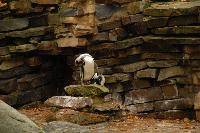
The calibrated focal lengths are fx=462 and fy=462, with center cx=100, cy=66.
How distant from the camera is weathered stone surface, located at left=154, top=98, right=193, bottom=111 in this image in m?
13.2

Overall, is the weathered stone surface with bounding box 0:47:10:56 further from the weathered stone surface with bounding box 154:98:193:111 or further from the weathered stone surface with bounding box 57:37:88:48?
the weathered stone surface with bounding box 154:98:193:111

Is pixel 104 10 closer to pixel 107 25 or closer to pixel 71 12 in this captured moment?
pixel 107 25

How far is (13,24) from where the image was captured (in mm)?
13453

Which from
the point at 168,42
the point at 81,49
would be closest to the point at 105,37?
the point at 81,49

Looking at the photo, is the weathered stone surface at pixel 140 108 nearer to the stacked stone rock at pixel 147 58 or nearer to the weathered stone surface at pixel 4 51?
the stacked stone rock at pixel 147 58

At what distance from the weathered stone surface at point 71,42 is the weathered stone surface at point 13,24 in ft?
3.71

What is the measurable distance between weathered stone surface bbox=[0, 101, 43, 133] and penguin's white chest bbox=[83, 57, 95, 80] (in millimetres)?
7198

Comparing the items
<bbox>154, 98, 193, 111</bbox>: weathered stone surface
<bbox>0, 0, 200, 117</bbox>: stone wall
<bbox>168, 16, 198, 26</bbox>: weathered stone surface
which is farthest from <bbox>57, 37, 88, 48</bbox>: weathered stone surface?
<bbox>154, 98, 193, 111</bbox>: weathered stone surface

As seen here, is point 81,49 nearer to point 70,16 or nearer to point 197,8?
point 70,16

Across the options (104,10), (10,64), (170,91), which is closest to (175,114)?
(170,91)

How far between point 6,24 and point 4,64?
1168mm

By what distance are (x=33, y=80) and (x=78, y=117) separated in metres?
3.61

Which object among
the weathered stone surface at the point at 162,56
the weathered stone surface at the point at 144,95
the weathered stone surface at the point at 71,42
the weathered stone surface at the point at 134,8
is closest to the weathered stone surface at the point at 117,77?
the weathered stone surface at the point at 144,95

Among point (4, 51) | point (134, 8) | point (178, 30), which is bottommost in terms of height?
point (4, 51)
